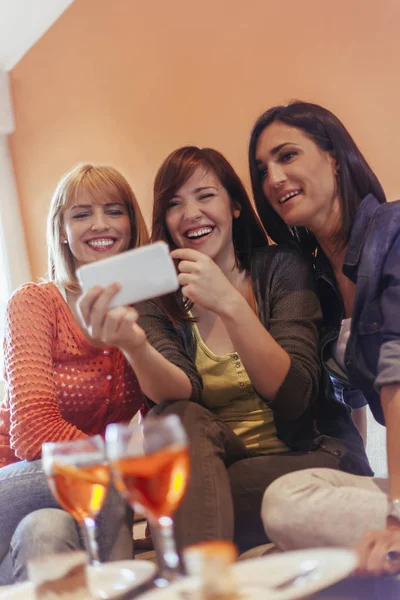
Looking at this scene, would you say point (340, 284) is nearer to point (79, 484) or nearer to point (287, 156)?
point (287, 156)

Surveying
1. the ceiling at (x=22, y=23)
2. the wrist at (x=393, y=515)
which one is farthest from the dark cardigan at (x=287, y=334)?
the ceiling at (x=22, y=23)

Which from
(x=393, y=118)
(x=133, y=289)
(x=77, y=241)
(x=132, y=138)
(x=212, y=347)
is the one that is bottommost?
(x=212, y=347)

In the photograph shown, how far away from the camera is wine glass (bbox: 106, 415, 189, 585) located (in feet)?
1.99

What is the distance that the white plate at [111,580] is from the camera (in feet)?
2.19

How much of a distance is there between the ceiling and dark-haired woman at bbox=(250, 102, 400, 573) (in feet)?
7.05

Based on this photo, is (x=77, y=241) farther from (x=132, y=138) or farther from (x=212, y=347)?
(x=132, y=138)

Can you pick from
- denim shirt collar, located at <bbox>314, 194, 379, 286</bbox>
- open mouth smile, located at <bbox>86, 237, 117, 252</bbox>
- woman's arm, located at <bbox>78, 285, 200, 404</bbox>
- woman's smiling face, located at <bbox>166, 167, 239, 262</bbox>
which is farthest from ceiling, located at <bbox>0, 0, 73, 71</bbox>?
denim shirt collar, located at <bbox>314, 194, 379, 286</bbox>

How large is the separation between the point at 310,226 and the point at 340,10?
130 cm

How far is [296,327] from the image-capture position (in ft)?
4.56

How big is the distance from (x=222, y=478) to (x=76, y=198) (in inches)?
33.0

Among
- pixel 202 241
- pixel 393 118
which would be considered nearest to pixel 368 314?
pixel 202 241

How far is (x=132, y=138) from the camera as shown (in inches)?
124

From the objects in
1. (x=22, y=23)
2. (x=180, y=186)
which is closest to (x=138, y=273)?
(x=180, y=186)

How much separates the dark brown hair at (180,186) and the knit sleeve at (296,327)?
0.34 feet
